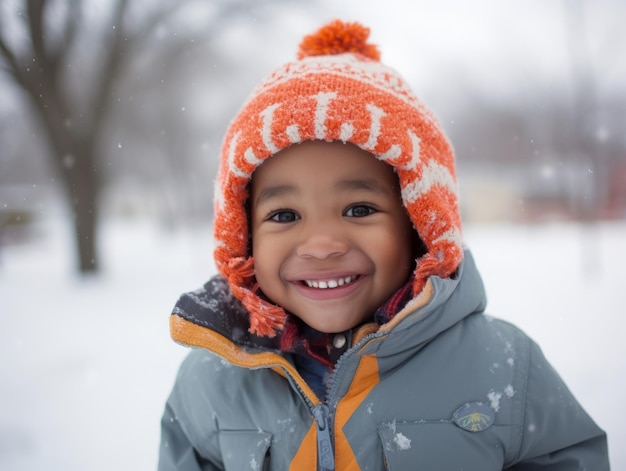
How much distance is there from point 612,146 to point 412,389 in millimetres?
6882

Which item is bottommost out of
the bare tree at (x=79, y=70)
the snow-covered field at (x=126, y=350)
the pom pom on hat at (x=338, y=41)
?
the snow-covered field at (x=126, y=350)

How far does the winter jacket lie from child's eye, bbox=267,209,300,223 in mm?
300

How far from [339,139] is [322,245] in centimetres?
25

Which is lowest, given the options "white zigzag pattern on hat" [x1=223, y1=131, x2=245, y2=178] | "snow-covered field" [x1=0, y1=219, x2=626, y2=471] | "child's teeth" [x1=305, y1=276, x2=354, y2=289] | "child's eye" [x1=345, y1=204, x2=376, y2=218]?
"snow-covered field" [x1=0, y1=219, x2=626, y2=471]

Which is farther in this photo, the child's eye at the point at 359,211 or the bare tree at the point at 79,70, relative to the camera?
the bare tree at the point at 79,70

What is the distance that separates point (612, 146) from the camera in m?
6.68

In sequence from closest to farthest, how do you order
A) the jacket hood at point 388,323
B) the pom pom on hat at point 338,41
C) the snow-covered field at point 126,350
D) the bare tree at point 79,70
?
the jacket hood at point 388,323
the pom pom on hat at point 338,41
the snow-covered field at point 126,350
the bare tree at point 79,70

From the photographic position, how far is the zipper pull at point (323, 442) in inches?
44.3

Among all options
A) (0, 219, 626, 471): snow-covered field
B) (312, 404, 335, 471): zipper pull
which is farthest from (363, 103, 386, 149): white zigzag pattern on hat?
(0, 219, 626, 471): snow-covered field

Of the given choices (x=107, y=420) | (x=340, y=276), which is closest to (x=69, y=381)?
(x=107, y=420)

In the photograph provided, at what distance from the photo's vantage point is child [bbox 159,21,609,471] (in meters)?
1.13

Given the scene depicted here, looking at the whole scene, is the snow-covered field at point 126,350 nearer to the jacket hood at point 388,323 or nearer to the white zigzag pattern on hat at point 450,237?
the jacket hood at point 388,323

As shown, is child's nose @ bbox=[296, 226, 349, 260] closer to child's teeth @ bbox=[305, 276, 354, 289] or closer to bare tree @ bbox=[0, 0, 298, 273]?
child's teeth @ bbox=[305, 276, 354, 289]

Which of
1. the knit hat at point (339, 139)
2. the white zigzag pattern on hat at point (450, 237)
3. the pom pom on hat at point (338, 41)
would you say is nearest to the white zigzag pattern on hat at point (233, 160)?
the knit hat at point (339, 139)
